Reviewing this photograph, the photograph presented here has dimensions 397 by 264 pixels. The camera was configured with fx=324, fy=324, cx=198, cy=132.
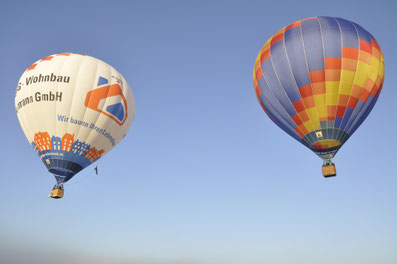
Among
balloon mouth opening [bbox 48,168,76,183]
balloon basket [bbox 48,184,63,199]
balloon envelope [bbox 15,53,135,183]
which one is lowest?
balloon basket [bbox 48,184,63,199]

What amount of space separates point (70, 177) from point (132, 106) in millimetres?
5021

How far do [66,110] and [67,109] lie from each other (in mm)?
66

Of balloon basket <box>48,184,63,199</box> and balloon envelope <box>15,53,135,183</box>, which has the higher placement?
balloon envelope <box>15,53,135,183</box>

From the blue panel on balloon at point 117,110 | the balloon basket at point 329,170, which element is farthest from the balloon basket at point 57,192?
the balloon basket at point 329,170

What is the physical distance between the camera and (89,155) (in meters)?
16.1

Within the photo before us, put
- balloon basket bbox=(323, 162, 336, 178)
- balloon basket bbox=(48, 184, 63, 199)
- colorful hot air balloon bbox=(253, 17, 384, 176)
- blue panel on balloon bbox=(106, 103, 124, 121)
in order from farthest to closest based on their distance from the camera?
blue panel on balloon bbox=(106, 103, 124, 121) < balloon basket bbox=(48, 184, 63, 199) < colorful hot air balloon bbox=(253, 17, 384, 176) < balloon basket bbox=(323, 162, 336, 178)

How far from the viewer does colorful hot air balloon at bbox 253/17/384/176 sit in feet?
49.4

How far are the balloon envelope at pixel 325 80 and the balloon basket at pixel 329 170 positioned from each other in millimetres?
473

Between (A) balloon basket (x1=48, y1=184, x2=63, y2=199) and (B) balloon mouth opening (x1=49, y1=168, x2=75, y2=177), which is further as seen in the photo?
(B) balloon mouth opening (x1=49, y1=168, x2=75, y2=177)

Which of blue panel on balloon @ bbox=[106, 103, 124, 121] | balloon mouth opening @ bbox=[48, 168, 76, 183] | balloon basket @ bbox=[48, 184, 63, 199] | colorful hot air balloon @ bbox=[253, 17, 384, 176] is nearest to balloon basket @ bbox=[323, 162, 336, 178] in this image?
colorful hot air balloon @ bbox=[253, 17, 384, 176]

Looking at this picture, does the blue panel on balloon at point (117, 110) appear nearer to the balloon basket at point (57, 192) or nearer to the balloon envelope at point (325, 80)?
the balloon basket at point (57, 192)

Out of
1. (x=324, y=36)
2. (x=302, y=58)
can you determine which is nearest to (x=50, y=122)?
(x=302, y=58)

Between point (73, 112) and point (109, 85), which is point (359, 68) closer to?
point (109, 85)

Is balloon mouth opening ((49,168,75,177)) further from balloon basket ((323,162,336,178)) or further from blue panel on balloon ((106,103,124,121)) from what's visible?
balloon basket ((323,162,336,178))
